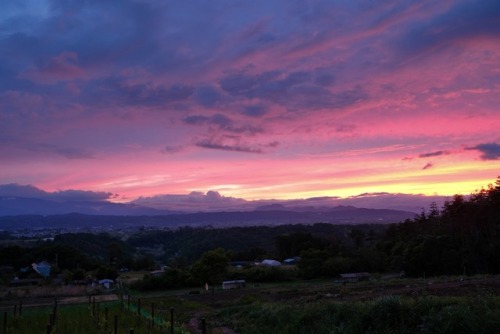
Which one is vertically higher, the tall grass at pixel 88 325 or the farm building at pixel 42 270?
the tall grass at pixel 88 325

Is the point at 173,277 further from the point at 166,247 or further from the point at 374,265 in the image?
the point at 166,247

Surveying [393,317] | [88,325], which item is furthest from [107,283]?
[393,317]

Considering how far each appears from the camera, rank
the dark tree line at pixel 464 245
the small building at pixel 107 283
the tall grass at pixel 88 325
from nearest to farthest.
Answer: the tall grass at pixel 88 325
the dark tree line at pixel 464 245
the small building at pixel 107 283

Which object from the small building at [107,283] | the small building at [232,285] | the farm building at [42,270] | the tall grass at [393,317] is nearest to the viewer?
the tall grass at [393,317]

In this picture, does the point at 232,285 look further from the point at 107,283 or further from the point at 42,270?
the point at 42,270

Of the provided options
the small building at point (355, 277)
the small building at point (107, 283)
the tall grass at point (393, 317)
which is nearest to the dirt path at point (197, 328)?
the tall grass at point (393, 317)

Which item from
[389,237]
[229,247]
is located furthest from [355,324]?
[229,247]

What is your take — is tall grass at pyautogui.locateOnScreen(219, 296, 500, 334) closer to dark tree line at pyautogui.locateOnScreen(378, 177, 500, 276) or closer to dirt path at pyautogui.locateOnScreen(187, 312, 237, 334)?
dirt path at pyautogui.locateOnScreen(187, 312, 237, 334)

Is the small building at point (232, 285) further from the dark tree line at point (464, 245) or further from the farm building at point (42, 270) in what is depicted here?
the farm building at point (42, 270)

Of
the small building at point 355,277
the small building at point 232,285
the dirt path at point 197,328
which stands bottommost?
the small building at point 232,285

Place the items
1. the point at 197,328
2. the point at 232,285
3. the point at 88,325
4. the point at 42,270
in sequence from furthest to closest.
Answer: the point at 42,270, the point at 232,285, the point at 197,328, the point at 88,325

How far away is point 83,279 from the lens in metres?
48.7

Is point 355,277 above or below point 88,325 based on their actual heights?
below

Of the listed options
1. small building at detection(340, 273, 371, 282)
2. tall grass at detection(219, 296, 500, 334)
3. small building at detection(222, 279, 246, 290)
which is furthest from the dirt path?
small building at detection(340, 273, 371, 282)
